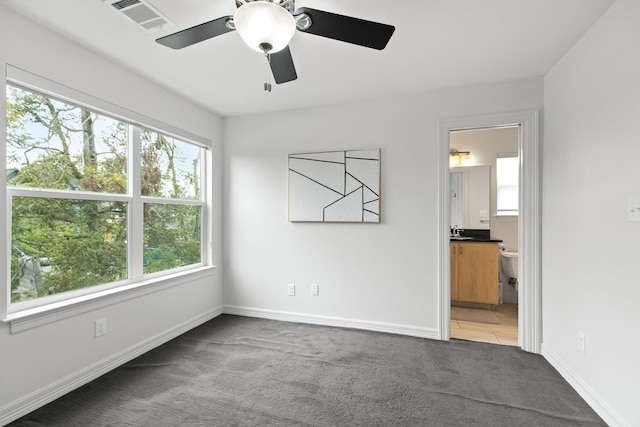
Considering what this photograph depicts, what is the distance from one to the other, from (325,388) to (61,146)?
2.56 meters

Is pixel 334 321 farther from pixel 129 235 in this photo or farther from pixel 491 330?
pixel 129 235

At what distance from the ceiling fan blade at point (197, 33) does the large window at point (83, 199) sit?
3.78ft

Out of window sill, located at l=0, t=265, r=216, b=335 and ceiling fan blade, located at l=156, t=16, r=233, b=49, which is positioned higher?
ceiling fan blade, located at l=156, t=16, r=233, b=49

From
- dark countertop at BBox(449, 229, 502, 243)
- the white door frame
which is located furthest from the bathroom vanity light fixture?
the white door frame

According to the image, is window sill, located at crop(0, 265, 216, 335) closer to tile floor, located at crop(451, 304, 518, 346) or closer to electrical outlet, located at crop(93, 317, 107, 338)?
electrical outlet, located at crop(93, 317, 107, 338)

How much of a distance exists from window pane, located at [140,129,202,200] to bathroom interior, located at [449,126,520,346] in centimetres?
331

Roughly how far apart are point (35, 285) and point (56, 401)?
0.77 meters

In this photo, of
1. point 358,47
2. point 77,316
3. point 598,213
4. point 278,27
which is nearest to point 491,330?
point 598,213

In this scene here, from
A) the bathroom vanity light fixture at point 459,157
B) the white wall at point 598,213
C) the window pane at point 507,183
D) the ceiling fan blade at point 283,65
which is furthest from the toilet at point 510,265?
the ceiling fan blade at point 283,65

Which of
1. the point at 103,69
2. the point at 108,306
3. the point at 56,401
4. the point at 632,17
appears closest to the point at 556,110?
the point at 632,17

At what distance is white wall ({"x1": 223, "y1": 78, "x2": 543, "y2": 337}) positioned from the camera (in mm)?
2992

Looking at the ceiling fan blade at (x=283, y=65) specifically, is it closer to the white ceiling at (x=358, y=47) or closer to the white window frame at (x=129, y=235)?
the white ceiling at (x=358, y=47)

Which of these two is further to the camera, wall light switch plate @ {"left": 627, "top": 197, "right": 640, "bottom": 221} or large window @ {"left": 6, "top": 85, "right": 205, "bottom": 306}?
large window @ {"left": 6, "top": 85, "right": 205, "bottom": 306}

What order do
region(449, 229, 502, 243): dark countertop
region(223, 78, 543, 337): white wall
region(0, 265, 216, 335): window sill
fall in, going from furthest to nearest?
Answer: 1. region(449, 229, 502, 243): dark countertop
2. region(223, 78, 543, 337): white wall
3. region(0, 265, 216, 335): window sill
